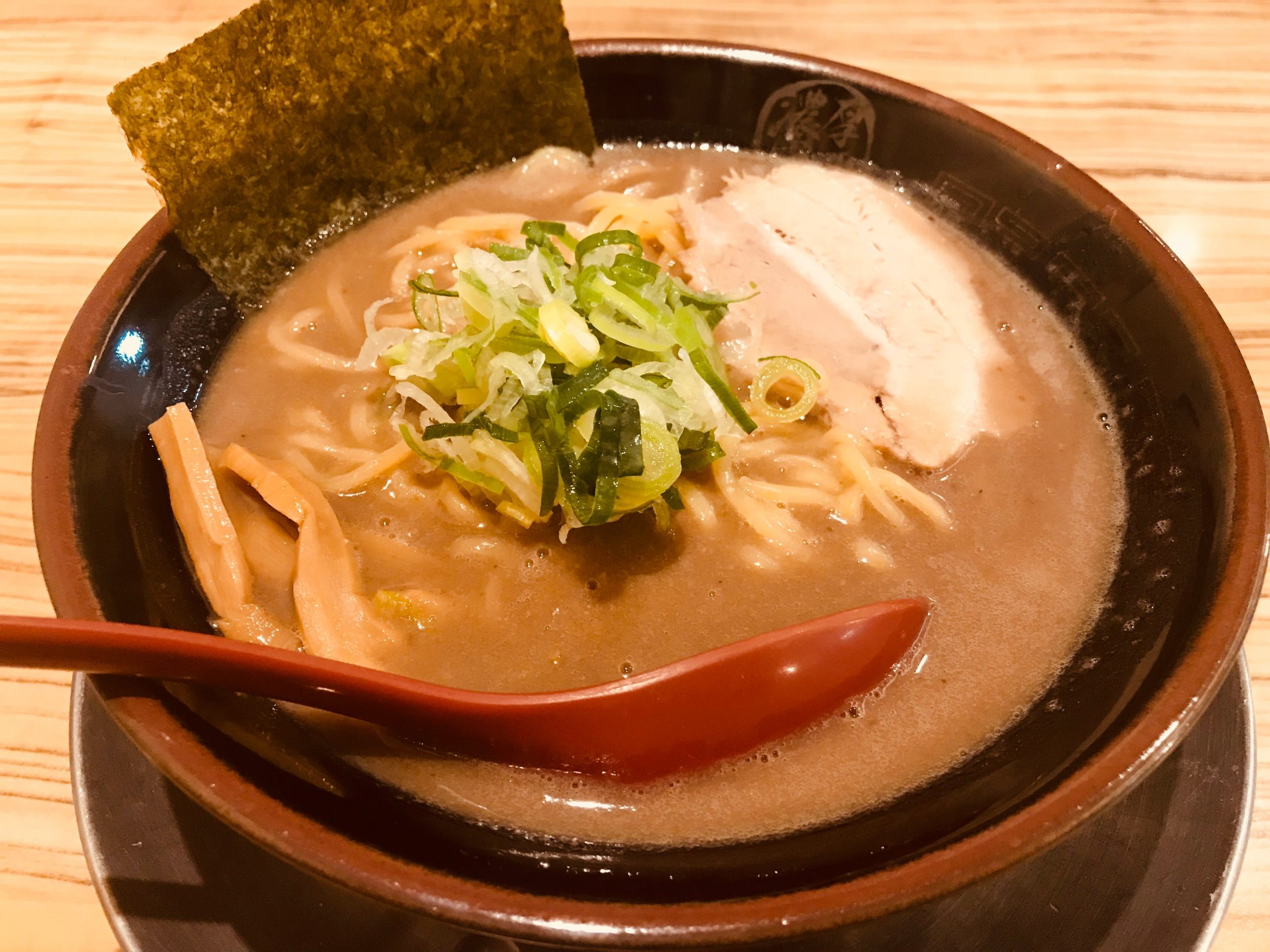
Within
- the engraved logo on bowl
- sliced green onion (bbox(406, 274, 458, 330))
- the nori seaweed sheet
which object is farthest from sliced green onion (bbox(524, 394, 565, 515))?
the engraved logo on bowl

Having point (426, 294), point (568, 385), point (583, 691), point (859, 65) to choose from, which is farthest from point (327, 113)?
point (859, 65)

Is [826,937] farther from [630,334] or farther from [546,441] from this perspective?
[630,334]

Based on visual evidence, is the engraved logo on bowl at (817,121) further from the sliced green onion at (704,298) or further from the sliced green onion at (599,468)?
the sliced green onion at (599,468)

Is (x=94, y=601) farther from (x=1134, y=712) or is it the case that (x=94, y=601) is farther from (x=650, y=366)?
(x=1134, y=712)

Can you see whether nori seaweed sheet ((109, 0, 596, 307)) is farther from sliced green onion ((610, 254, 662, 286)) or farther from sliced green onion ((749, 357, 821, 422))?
sliced green onion ((749, 357, 821, 422))

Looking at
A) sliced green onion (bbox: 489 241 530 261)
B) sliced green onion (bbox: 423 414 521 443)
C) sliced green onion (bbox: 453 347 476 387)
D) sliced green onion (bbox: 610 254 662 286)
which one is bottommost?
sliced green onion (bbox: 423 414 521 443)
